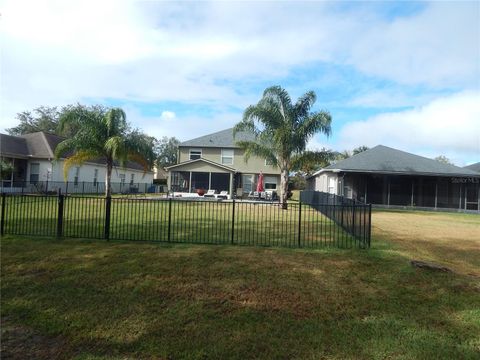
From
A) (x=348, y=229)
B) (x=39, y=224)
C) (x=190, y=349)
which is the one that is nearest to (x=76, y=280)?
(x=190, y=349)

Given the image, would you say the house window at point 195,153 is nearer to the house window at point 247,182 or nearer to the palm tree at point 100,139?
the house window at point 247,182

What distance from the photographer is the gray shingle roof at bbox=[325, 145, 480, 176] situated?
80.7 ft

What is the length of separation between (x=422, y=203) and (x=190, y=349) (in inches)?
1022

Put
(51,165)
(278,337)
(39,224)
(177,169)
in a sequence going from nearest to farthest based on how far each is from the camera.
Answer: (278,337) → (39,224) → (51,165) → (177,169)

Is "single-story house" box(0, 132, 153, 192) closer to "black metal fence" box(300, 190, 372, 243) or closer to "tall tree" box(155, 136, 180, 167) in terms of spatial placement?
"black metal fence" box(300, 190, 372, 243)

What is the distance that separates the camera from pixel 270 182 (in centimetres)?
3434

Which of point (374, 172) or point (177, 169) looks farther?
point (177, 169)

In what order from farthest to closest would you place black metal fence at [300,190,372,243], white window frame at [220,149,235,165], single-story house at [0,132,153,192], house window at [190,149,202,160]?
house window at [190,149,202,160] < white window frame at [220,149,235,165] < single-story house at [0,132,153,192] < black metal fence at [300,190,372,243]

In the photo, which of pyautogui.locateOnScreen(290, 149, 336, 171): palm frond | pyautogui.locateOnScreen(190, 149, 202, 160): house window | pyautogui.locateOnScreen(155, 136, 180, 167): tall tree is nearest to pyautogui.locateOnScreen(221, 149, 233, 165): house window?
pyautogui.locateOnScreen(190, 149, 202, 160): house window

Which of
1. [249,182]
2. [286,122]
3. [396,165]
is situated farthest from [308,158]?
[249,182]

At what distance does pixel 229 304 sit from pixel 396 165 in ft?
77.8

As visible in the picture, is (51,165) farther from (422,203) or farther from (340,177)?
(422,203)

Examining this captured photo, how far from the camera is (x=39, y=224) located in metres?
9.95

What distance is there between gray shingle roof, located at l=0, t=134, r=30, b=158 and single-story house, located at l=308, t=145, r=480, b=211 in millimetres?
22852
